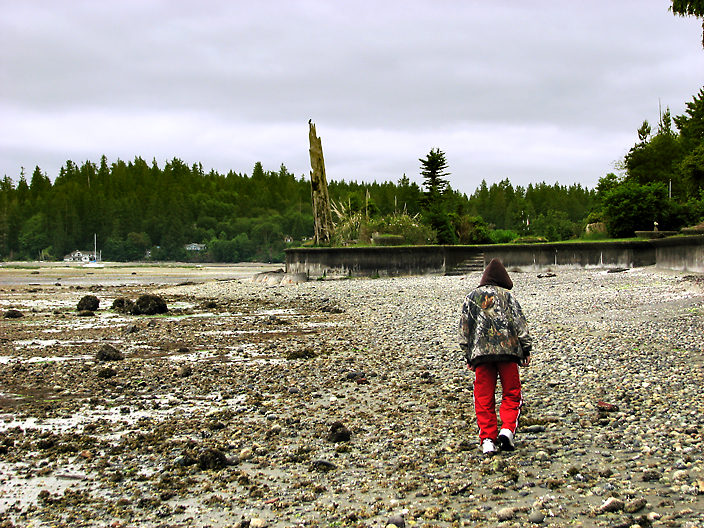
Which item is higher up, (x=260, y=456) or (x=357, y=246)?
(x=357, y=246)

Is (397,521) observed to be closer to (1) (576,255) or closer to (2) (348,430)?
(2) (348,430)

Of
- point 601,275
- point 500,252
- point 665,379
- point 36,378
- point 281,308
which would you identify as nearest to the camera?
point 665,379

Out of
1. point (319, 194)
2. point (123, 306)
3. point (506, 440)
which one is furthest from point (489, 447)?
point (319, 194)

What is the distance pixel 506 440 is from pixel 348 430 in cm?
138

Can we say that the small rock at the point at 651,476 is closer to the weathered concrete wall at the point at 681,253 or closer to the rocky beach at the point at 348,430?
the rocky beach at the point at 348,430

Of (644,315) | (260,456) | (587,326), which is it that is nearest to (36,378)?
(260,456)

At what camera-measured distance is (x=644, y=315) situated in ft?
38.3

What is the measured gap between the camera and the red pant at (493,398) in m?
5.25

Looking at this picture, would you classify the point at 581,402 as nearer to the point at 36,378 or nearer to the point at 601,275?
the point at 36,378

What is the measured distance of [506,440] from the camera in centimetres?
515

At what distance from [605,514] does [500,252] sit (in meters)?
23.3

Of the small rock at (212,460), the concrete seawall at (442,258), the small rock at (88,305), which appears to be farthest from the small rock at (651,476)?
the concrete seawall at (442,258)

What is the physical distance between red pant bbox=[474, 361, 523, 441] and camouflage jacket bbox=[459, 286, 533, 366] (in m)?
0.11

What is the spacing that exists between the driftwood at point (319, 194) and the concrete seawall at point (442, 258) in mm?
2083
